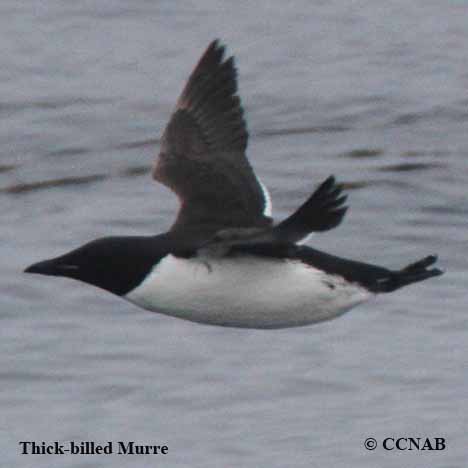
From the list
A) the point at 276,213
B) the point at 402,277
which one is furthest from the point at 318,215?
the point at 276,213

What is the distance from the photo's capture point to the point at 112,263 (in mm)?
8320

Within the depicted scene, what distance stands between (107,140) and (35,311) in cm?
365

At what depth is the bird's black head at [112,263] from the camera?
8266mm

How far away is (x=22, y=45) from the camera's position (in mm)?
16359

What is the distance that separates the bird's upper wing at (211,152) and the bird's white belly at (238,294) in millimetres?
576

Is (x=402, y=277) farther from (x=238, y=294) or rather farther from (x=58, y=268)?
(x=58, y=268)

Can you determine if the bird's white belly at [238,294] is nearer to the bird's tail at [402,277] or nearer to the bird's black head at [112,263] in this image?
the bird's black head at [112,263]

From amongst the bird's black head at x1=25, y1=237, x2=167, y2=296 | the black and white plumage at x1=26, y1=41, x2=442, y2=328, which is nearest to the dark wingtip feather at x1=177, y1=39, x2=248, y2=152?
the black and white plumage at x1=26, y1=41, x2=442, y2=328

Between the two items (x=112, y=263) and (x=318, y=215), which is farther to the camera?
(x=112, y=263)

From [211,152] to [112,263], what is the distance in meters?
1.24

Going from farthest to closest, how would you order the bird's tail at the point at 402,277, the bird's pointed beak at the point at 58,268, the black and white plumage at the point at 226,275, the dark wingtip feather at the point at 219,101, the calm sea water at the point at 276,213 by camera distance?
the calm sea water at the point at 276,213 → the dark wingtip feather at the point at 219,101 → the bird's tail at the point at 402,277 → the bird's pointed beak at the point at 58,268 → the black and white plumage at the point at 226,275

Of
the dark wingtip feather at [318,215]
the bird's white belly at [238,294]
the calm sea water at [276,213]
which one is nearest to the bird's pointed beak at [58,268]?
the bird's white belly at [238,294]

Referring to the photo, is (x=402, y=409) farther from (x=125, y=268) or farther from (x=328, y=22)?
(x=328, y=22)

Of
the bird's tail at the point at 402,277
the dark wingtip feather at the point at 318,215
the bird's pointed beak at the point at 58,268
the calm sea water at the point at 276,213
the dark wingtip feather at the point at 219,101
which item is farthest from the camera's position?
the calm sea water at the point at 276,213
